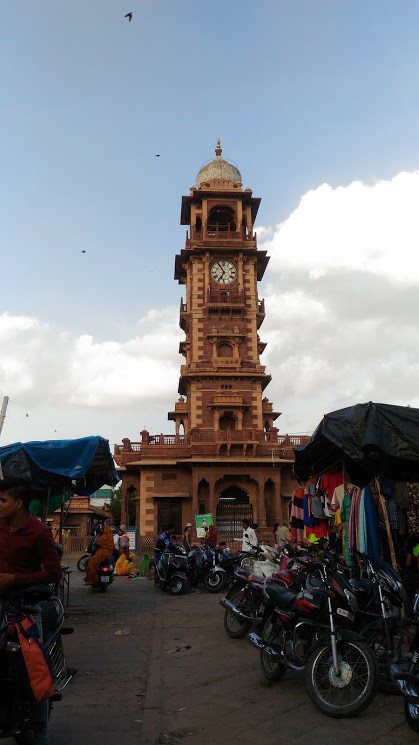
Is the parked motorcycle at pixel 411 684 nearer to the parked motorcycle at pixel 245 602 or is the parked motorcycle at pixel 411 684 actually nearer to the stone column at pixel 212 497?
the parked motorcycle at pixel 245 602

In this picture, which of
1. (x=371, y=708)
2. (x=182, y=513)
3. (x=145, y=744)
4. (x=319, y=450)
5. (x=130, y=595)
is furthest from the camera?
(x=182, y=513)

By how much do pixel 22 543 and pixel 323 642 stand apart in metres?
2.75

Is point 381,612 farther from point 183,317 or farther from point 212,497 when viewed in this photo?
point 183,317

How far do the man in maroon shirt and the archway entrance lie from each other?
25802 millimetres

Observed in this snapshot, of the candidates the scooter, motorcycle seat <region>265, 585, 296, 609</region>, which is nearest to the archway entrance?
the scooter

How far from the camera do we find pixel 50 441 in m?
8.95

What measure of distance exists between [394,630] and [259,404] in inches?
1031

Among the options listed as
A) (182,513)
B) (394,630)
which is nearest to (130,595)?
(394,630)

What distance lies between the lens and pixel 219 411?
3062 centimetres

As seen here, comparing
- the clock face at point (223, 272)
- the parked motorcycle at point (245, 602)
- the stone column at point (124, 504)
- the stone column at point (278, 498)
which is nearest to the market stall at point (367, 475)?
the parked motorcycle at point (245, 602)

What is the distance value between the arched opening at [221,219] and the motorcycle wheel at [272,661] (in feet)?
105

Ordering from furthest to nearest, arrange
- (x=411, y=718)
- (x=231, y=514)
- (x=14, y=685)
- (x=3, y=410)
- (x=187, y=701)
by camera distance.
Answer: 1. (x=231, y=514)
2. (x=3, y=410)
3. (x=187, y=701)
4. (x=411, y=718)
5. (x=14, y=685)

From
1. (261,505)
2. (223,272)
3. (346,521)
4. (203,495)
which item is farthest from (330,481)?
(223,272)

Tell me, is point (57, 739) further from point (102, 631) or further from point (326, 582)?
point (102, 631)
